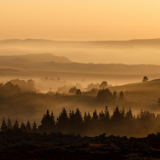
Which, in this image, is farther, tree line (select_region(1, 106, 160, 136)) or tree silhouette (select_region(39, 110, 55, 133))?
tree silhouette (select_region(39, 110, 55, 133))

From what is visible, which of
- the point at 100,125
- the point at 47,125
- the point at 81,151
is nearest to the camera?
the point at 81,151

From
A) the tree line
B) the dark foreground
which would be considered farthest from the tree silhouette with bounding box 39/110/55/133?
the dark foreground

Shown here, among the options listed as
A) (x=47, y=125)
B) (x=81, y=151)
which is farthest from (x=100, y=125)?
(x=81, y=151)

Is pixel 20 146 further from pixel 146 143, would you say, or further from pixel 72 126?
pixel 72 126

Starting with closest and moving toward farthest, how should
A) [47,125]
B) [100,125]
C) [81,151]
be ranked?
[81,151]
[47,125]
[100,125]

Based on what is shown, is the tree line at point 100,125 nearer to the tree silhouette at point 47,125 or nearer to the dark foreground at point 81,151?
the tree silhouette at point 47,125

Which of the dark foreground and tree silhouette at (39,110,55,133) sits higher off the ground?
the dark foreground

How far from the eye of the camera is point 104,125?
13188cm

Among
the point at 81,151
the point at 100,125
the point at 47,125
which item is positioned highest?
the point at 81,151

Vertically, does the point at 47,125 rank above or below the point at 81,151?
below

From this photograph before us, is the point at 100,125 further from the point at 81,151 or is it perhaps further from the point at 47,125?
the point at 81,151

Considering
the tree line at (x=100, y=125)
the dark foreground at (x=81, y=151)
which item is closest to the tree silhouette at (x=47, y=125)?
the tree line at (x=100, y=125)

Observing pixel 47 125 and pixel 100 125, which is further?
pixel 100 125

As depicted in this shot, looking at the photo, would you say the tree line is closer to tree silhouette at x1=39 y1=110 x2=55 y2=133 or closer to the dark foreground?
tree silhouette at x1=39 y1=110 x2=55 y2=133
